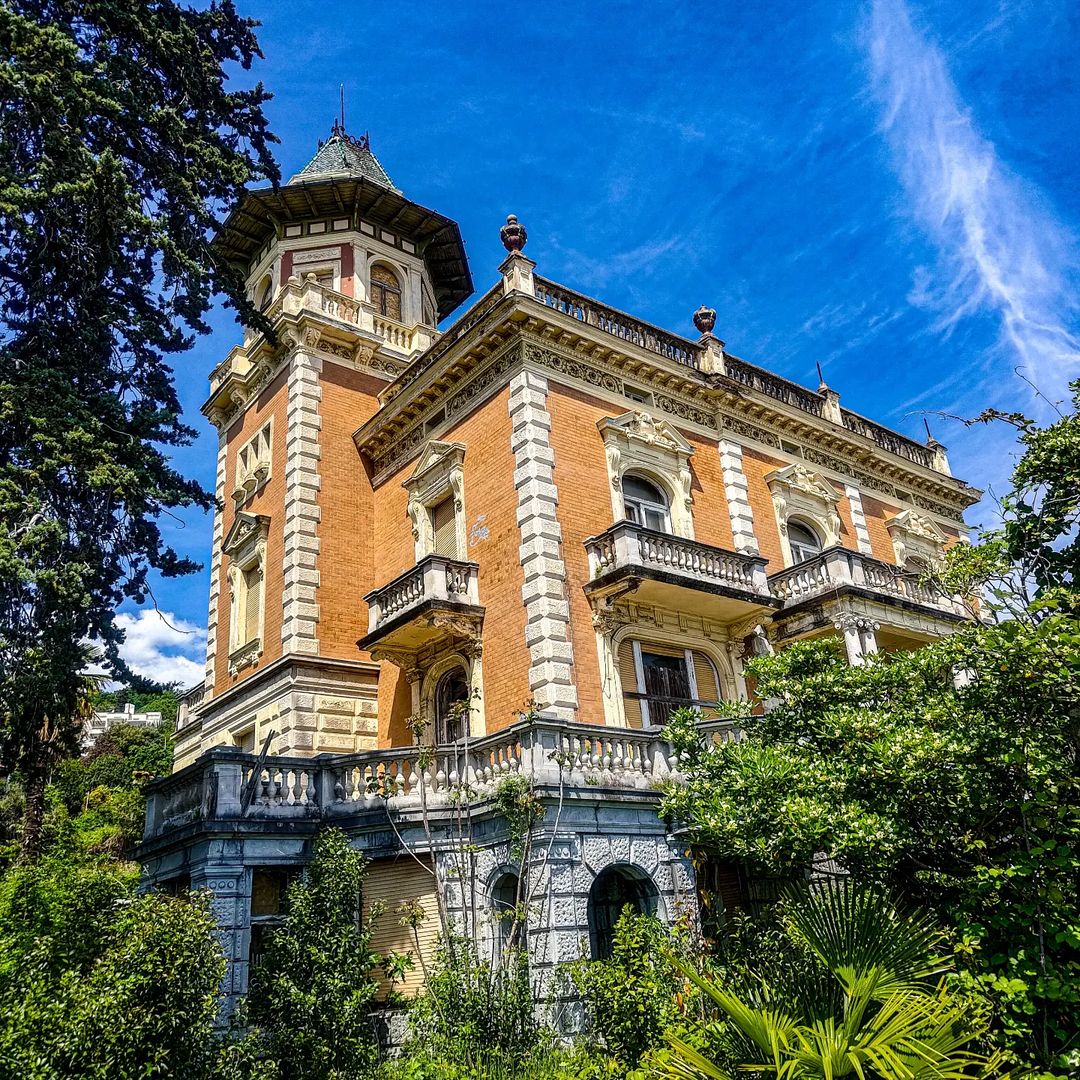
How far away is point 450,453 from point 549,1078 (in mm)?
13449

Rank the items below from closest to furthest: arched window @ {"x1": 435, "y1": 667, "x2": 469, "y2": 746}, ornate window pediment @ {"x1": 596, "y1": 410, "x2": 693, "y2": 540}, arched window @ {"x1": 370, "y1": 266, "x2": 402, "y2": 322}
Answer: arched window @ {"x1": 435, "y1": 667, "x2": 469, "y2": 746}, ornate window pediment @ {"x1": 596, "y1": 410, "x2": 693, "y2": 540}, arched window @ {"x1": 370, "y1": 266, "x2": 402, "y2": 322}

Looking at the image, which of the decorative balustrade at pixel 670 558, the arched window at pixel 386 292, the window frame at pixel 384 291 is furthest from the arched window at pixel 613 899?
the arched window at pixel 386 292

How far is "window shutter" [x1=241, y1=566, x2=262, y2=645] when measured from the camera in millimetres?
22828

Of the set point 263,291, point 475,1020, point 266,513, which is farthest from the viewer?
point 263,291

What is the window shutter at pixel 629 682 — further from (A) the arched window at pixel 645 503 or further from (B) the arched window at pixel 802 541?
(B) the arched window at pixel 802 541

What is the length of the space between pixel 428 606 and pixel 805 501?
1127 centimetres

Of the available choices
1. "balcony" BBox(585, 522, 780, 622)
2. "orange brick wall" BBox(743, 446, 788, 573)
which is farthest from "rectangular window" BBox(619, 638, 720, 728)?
"orange brick wall" BBox(743, 446, 788, 573)

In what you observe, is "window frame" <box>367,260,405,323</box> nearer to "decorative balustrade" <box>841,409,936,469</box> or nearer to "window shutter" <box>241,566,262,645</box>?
"window shutter" <box>241,566,262,645</box>

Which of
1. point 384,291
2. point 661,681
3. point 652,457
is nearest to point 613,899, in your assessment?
point 661,681

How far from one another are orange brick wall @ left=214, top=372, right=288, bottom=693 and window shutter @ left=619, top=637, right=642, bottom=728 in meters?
7.78

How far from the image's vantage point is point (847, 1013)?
6.95 metres

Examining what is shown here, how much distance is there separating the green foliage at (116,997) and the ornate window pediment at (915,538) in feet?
72.4

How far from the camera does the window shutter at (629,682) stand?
1756 cm

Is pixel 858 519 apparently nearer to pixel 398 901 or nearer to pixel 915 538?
pixel 915 538
